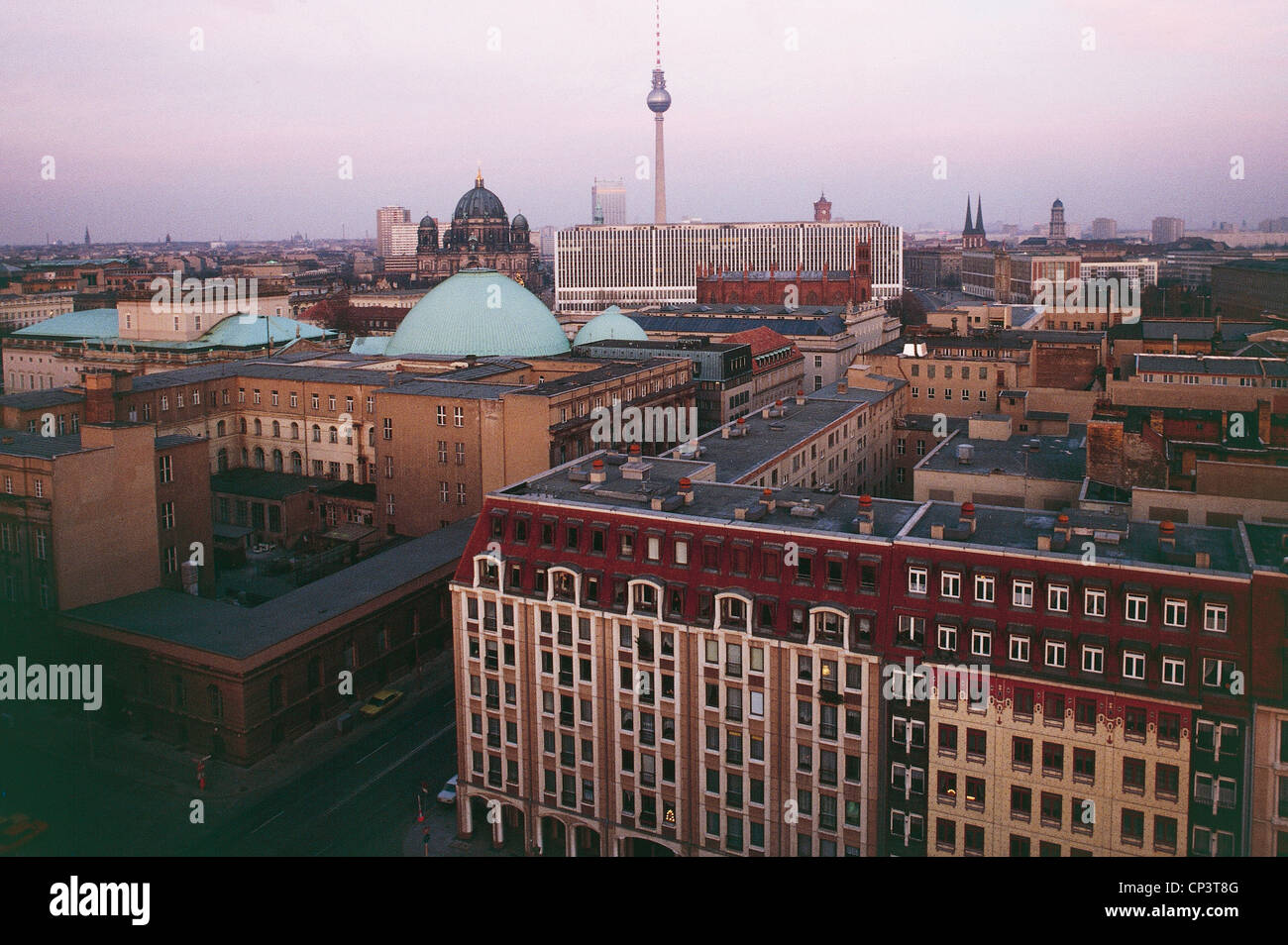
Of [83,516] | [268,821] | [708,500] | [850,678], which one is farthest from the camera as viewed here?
[83,516]

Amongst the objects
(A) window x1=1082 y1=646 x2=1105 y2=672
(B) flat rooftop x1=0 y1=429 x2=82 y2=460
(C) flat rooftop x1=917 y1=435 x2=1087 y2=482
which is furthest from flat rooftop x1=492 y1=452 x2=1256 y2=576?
(B) flat rooftop x1=0 y1=429 x2=82 y2=460

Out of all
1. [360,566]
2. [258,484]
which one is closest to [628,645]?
[360,566]

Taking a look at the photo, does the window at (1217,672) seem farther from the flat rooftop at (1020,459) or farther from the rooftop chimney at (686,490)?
the flat rooftop at (1020,459)

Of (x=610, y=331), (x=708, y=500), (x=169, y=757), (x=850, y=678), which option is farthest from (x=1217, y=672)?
(x=610, y=331)

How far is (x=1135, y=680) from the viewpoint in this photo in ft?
90.8

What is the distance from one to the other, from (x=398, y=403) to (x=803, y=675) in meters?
42.1

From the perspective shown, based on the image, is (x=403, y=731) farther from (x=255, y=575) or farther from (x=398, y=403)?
(x=398, y=403)

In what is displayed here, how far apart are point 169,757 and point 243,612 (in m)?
6.98

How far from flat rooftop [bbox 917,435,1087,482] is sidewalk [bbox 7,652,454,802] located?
29039 millimetres

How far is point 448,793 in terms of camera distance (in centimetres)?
3822

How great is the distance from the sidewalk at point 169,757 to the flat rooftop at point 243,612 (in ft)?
14.3

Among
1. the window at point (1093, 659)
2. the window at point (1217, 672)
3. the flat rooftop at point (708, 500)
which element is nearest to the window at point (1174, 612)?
the window at point (1217, 672)

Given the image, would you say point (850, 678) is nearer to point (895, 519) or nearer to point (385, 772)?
point (895, 519)

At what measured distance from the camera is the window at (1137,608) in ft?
91.7
